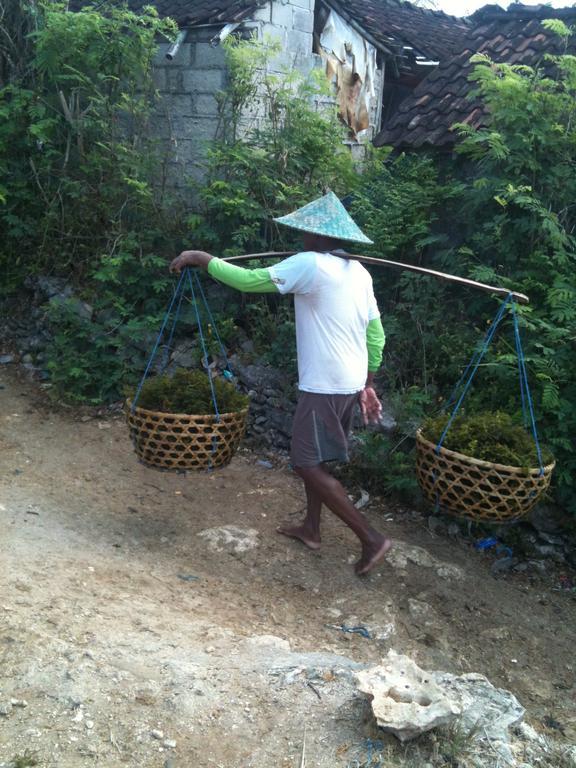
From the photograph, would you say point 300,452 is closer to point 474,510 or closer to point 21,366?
point 474,510

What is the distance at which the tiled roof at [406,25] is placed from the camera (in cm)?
969

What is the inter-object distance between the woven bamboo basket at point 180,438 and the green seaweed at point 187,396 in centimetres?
23

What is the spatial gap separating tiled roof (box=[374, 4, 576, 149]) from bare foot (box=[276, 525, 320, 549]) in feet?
14.3

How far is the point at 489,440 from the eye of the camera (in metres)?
4.18

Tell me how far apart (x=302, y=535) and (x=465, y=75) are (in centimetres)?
616

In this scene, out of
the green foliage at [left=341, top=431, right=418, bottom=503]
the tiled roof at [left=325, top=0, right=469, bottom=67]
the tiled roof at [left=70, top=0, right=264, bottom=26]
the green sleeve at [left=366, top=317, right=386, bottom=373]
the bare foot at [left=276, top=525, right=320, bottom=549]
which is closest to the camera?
the green sleeve at [left=366, top=317, right=386, bottom=373]

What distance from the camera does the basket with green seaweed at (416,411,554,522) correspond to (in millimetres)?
3822

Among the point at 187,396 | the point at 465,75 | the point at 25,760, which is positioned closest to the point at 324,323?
the point at 187,396

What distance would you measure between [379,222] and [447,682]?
4.29m

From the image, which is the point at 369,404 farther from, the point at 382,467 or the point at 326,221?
the point at 382,467

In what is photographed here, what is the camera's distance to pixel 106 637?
3.24m

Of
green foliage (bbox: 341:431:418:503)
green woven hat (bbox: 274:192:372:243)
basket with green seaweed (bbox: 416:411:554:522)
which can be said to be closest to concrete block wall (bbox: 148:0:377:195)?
green foliage (bbox: 341:431:418:503)

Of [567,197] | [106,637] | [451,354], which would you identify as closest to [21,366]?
[451,354]

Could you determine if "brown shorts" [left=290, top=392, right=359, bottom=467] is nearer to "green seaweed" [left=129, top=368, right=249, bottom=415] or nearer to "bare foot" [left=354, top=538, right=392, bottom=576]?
"green seaweed" [left=129, top=368, right=249, bottom=415]
